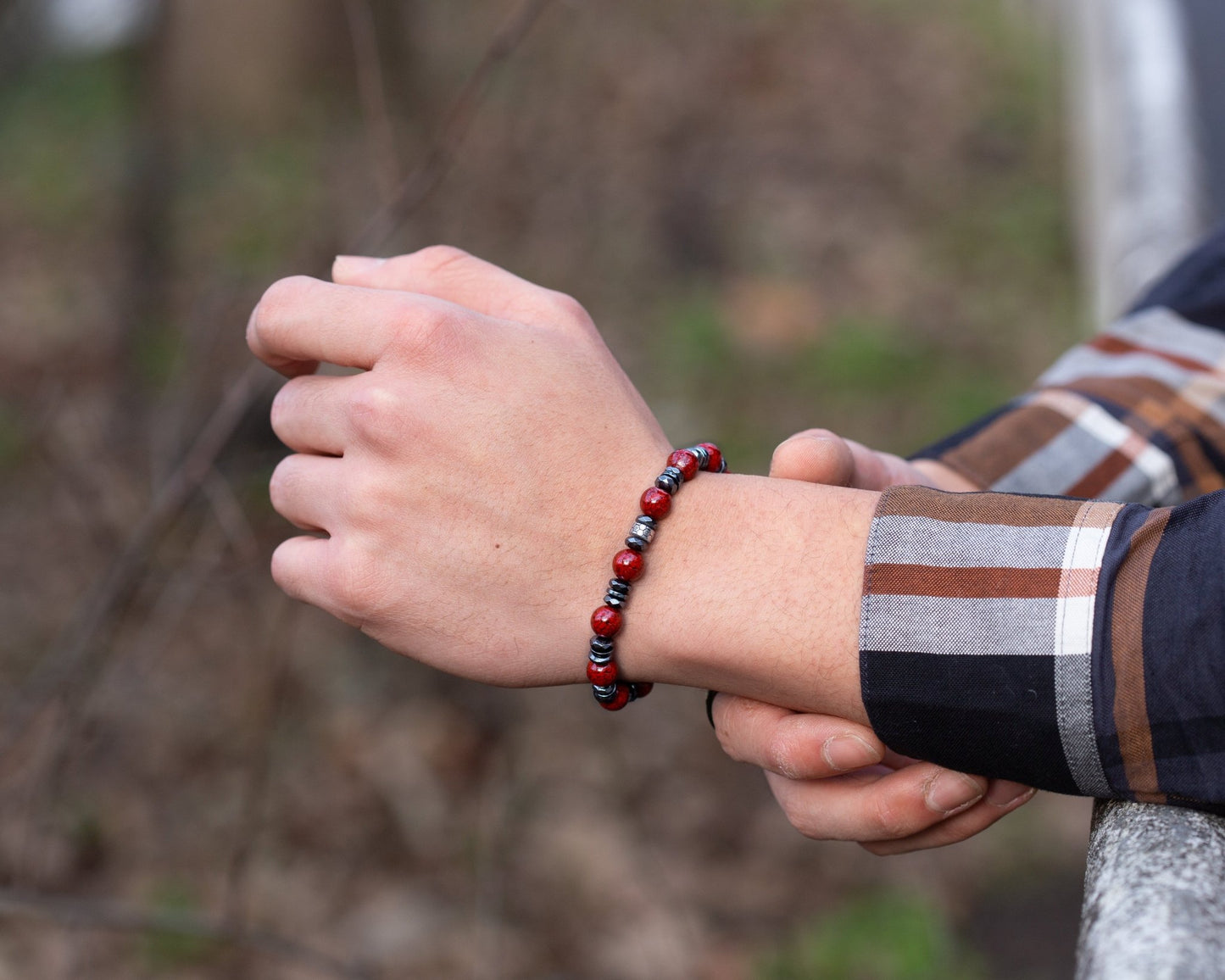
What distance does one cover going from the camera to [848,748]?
0.98 meters

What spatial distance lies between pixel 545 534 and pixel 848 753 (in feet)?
1.18

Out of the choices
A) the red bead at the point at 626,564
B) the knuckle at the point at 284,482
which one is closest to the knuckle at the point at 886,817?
the red bead at the point at 626,564

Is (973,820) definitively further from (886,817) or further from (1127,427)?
(1127,427)

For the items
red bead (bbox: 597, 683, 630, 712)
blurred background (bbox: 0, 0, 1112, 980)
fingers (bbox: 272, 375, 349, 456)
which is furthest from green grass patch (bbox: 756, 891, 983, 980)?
fingers (bbox: 272, 375, 349, 456)

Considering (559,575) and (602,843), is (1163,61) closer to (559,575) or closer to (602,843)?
(602,843)

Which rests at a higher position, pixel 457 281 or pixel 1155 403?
pixel 457 281

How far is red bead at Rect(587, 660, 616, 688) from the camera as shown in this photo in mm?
1052

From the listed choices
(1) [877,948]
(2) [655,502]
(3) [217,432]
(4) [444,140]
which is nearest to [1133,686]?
(2) [655,502]

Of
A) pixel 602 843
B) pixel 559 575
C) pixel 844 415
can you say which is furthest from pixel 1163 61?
pixel 559 575

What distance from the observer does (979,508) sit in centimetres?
97

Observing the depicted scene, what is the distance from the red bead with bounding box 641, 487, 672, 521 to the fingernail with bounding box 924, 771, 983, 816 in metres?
0.36

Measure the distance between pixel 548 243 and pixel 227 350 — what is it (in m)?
1.59

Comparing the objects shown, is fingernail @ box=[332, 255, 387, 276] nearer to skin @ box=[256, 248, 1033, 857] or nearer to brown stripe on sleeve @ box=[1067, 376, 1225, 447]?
skin @ box=[256, 248, 1033, 857]

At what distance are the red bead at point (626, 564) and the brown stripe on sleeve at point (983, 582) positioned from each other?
23 cm
